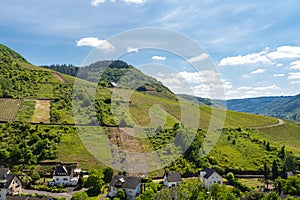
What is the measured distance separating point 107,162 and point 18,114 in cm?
3564

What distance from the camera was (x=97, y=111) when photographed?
283 ft

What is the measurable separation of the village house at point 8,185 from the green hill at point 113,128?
448 inches

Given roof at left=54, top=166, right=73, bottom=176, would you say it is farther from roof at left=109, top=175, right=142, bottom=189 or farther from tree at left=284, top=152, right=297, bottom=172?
tree at left=284, top=152, right=297, bottom=172

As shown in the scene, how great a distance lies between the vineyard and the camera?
257 ft

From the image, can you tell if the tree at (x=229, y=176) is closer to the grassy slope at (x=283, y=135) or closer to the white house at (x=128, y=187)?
the white house at (x=128, y=187)

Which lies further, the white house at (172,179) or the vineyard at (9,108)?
the vineyard at (9,108)

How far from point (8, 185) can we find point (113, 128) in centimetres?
3455

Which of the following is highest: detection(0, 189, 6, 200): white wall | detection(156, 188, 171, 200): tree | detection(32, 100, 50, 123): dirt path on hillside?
detection(32, 100, 50, 123): dirt path on hillside

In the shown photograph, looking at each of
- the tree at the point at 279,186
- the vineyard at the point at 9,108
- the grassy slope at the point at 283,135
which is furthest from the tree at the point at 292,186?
the vineyard at the point at 9,108

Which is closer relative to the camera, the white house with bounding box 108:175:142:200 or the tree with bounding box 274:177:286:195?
the white house with bounding box 108:175:142:200

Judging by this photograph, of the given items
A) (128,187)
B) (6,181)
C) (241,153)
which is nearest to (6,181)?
(6,181)

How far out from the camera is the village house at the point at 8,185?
143 ft

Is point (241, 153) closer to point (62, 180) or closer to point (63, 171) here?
point (63, 171)

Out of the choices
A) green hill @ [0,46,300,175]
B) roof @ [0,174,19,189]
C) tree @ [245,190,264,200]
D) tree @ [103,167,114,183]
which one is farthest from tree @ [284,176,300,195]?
roof @ [0,174,19,189]
